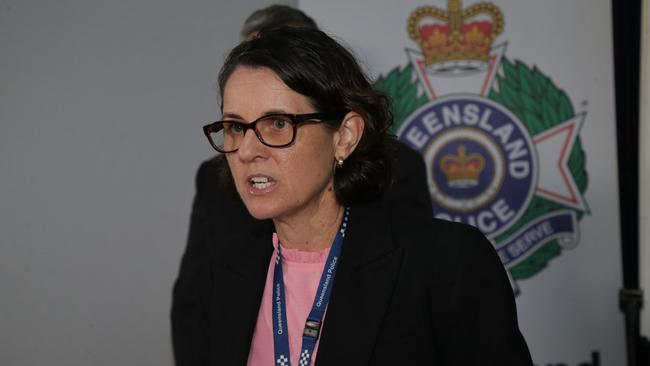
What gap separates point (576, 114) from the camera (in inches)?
100

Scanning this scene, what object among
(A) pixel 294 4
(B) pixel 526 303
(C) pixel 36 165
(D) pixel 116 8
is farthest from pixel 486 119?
(C) pixel 36 165

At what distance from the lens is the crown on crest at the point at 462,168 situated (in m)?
2.68

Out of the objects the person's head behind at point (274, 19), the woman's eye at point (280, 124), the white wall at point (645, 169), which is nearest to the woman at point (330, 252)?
the woman's eye at point (280, 124)

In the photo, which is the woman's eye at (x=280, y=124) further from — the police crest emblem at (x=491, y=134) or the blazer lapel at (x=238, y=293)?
the police crest emblem at (x=491, y=134)

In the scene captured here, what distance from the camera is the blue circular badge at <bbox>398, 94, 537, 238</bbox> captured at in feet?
8.63

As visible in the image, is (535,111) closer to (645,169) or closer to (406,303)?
(645,169)

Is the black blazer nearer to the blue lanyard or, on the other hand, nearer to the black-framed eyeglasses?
the blue lanyard

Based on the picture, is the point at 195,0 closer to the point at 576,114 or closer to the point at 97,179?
the point at 97,179

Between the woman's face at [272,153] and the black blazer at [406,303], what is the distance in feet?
0.59

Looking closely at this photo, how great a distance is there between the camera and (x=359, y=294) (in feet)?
4.16

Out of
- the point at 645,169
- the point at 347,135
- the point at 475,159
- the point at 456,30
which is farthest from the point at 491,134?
the point at 347,135

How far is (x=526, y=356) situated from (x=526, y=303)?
1.50m

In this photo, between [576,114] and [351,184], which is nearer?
[351,184]

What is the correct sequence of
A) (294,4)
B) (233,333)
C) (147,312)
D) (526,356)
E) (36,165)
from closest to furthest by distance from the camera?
(526,356), (233,333), (36,165), (147,312), (294,4)
